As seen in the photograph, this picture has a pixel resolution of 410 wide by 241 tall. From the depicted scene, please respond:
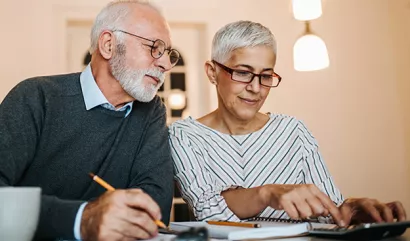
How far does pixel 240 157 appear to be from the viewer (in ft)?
5.64

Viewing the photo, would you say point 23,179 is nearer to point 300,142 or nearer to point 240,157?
point 240,157

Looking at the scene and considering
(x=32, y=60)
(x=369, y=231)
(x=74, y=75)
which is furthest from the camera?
(x=32, y=60)

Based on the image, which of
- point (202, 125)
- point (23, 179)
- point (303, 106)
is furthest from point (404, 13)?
point (23, 179)

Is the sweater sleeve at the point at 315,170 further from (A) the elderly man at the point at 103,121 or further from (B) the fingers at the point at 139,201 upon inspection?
(B) the fingers at the point at 139,201

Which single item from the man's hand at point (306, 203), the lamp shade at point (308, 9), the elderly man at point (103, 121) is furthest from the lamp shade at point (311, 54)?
the man's hand at point (306, 203)

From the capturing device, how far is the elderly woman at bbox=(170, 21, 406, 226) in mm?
1611

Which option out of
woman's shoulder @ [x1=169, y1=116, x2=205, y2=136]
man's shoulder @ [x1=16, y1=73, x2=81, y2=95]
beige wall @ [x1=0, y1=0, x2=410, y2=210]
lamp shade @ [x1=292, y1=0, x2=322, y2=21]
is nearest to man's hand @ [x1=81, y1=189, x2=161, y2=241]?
man's shoulder @ [x1=16, y1=73, x2=81, y2=95]

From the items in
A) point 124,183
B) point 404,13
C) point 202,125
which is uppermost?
point 404,13

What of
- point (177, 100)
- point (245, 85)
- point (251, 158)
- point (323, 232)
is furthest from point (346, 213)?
point (177, 100)

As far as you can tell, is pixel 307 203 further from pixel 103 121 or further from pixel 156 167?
pixel 103 121

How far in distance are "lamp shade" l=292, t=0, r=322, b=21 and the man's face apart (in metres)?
1.24

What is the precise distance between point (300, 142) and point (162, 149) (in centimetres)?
52

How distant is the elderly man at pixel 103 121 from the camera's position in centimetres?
139

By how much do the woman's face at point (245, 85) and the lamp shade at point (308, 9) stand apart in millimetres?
1034
